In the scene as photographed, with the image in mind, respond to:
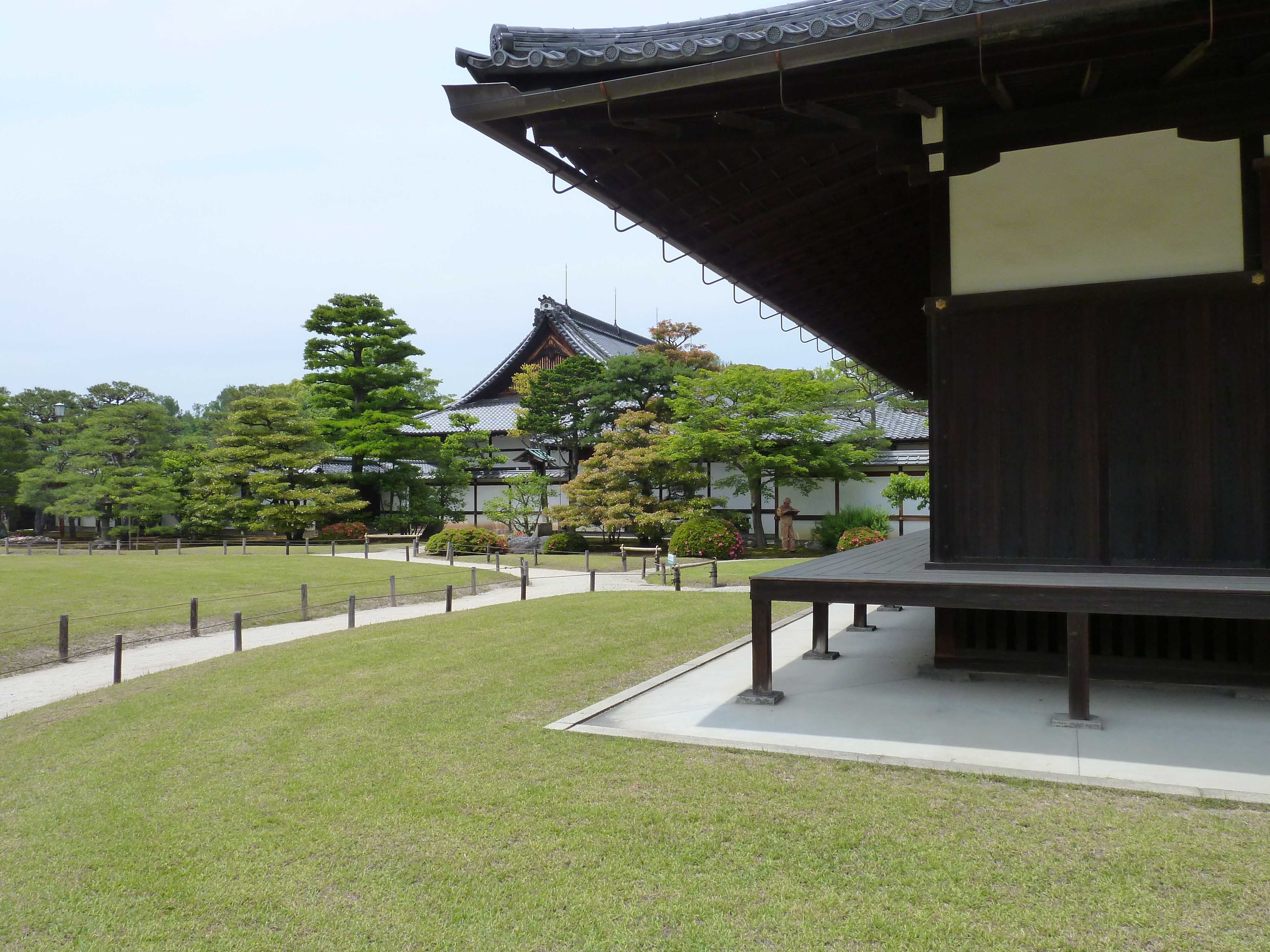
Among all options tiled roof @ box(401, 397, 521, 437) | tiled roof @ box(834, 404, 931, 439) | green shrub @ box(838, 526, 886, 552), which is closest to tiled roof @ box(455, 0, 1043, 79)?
green shrub @ box(838, 526, 886, 552)

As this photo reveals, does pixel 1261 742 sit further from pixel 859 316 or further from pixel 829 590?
pixel 859 316

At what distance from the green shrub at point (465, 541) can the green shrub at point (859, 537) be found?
443 inches

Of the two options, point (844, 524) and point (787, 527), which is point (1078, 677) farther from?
point (787, 527)

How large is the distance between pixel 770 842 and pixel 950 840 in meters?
0.77

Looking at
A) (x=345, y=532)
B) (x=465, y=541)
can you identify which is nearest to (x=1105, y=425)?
(x=465, y=541)

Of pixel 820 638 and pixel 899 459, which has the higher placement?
pixel 899 459

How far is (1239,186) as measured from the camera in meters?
5.21

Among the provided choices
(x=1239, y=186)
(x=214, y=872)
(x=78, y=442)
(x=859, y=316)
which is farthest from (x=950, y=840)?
(x=78, y=442)

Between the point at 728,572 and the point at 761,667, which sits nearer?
the point at 761,667

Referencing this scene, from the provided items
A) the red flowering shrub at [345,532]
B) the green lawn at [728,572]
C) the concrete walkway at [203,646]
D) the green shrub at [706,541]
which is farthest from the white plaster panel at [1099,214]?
the red flowering shrub at [345,532]

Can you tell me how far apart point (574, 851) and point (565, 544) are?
24.2m

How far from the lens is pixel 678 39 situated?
4.80m

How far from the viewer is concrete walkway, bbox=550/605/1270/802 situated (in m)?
4.36

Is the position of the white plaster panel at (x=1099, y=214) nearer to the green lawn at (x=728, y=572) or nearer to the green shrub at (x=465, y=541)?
the green lawn at (x=728, y=572)
